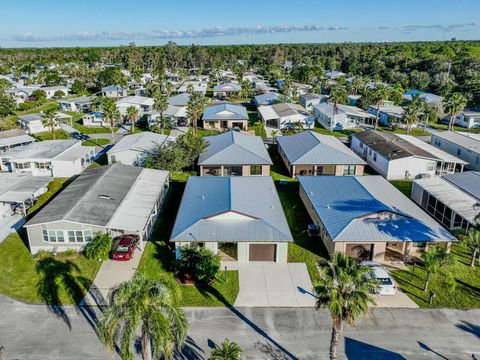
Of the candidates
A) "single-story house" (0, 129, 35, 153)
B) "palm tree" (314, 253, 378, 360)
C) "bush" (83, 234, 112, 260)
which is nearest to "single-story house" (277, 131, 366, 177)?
"bush" (83, 234, 112, 260)

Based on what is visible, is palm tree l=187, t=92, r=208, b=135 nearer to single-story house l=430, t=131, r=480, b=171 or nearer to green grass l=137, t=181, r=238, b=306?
green grass l=137, t=181, r=238, b=306

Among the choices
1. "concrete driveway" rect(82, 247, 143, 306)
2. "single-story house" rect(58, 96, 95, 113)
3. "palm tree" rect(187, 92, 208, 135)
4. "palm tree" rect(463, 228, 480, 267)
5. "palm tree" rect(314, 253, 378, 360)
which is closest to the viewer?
"palm tree" rect(314, 253, 378, 360)

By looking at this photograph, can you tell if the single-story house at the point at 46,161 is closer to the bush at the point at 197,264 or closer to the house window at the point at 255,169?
the house window at the point at 255,169

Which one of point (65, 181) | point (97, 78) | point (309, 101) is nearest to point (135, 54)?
point (97, 78)

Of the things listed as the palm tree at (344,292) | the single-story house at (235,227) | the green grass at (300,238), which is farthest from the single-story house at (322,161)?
the palm tree at (344,292)

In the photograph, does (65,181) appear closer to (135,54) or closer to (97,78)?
(97,78)

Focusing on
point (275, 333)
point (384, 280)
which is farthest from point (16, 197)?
point (384, 280)
